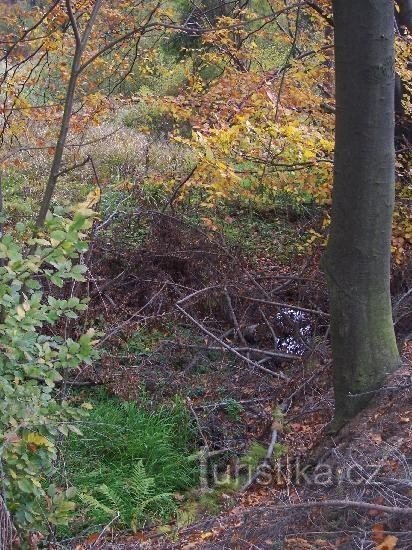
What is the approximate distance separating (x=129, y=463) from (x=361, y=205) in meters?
2.80

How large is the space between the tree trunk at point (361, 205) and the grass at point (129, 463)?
4.97ft

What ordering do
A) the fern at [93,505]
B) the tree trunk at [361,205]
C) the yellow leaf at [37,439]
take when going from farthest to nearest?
1. the fern at [93,505]
2. the tree trunk at [361,205]
3. the yellow leaf at [37,439]

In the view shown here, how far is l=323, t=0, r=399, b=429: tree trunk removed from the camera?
3564 millimetres

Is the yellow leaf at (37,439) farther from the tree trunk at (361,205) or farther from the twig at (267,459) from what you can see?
the tree trunk at (361,205)

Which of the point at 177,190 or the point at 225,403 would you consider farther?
the point at 177,190

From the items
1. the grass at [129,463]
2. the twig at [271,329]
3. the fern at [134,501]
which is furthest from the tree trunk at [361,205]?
the twig at [271,329]

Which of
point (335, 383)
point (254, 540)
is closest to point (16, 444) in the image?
point (254, 540)

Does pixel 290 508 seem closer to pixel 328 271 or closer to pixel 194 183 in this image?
pixel 328 271

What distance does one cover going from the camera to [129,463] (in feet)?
16.8

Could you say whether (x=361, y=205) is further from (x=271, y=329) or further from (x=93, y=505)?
(x=271, y=329)

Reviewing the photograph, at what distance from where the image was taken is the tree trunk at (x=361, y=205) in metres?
3.56

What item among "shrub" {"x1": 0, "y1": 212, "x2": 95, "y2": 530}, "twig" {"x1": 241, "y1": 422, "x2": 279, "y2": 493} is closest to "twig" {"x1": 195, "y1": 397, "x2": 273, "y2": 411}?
"twig" {"x1": 241, "y1": 422, "x2": 279, "y2": 493}

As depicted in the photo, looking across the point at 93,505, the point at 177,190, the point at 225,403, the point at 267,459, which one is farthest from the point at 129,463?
the point at 177,190

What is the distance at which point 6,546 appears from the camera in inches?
112
